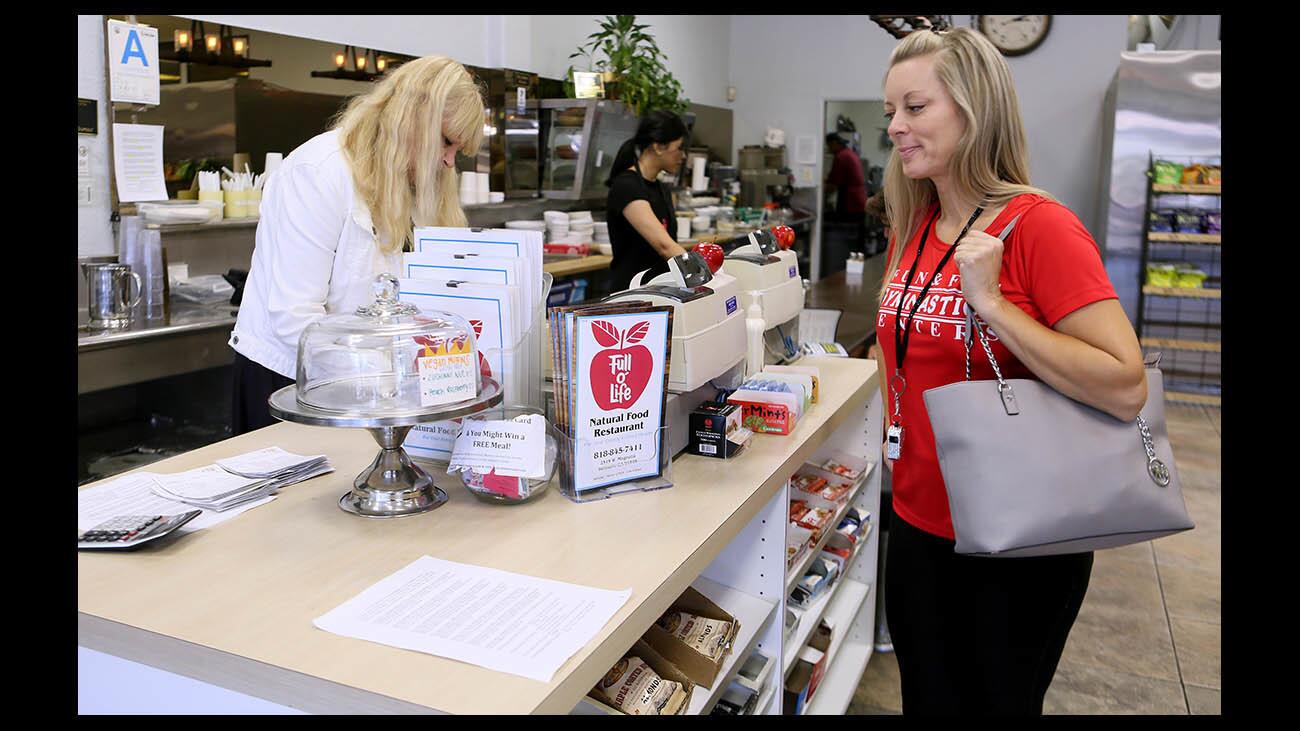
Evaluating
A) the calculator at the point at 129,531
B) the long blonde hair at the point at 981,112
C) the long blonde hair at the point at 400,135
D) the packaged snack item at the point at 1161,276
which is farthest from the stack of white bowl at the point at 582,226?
the calculator at the point at 129,531

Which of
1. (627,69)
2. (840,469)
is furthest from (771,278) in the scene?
(627,69)

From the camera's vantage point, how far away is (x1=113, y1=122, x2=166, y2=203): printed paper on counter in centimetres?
383

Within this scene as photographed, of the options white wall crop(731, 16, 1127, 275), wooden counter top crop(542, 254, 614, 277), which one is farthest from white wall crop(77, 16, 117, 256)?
white wall crop(731, 16, 1127, 275)

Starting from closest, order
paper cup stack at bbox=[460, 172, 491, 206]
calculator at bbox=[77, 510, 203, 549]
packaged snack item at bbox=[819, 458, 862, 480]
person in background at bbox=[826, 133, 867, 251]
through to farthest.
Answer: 1. calculator at bbox=[77, 510, 203, 549]
2. packaged snack item at bbox=[819, 458, 862, 480]
3. paper cup stack at bbox=[460, 172, 491, 206]
4. person in background at bbox=[826, 133, 867, 251]

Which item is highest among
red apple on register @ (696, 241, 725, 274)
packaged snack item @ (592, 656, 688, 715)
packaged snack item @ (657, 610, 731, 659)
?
red apple on register @ (696, 241, 725, 274)

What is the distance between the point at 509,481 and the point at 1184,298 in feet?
23.8

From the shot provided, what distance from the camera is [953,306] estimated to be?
5.74 feet

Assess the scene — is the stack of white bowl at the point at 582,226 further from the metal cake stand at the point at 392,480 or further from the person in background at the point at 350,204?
the metal cake stand at the point at 392,480

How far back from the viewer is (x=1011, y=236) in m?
1.66

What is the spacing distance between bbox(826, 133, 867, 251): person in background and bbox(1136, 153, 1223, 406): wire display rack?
122 inches

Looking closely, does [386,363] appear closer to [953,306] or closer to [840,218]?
[953,306]

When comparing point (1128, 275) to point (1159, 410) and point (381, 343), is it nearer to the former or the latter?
point (1159, 410)

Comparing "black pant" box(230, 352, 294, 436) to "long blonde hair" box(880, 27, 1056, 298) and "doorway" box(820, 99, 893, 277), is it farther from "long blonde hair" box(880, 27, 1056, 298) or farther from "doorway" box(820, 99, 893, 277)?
"doorway" box(820, 99, 893, 277)

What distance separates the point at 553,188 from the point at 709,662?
5.38 m
